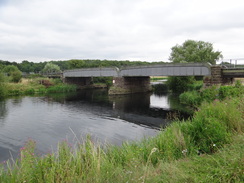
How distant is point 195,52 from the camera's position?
2143 inches

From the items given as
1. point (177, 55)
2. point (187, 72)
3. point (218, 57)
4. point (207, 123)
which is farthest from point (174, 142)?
point (218, 57)

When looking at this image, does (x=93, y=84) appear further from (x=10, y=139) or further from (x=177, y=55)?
(x=10, y=139)

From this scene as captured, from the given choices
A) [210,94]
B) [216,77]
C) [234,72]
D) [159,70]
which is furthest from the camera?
[159,70]

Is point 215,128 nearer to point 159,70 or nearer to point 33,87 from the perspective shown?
point 159,70

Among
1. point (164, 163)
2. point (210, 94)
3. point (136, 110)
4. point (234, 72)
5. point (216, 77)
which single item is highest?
point (234, 72)

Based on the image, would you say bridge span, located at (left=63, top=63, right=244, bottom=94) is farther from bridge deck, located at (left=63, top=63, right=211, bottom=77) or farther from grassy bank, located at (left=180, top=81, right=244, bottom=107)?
grassy bank, located at (left=180, top=81, right=244, bottom=107)

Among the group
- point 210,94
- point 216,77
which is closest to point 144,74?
point 216,77

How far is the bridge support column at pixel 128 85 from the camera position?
41438mm

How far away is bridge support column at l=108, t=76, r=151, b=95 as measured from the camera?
136 ft

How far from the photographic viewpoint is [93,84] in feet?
209

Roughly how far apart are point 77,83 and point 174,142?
177ft

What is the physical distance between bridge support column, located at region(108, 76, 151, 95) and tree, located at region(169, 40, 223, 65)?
44.5ft

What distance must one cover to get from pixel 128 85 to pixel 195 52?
981 inches

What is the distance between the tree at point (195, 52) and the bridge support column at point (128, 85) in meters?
13.6
